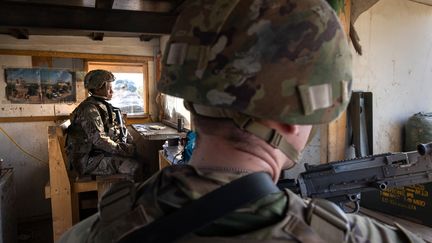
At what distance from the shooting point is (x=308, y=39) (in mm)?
544

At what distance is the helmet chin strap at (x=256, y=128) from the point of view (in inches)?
20.8

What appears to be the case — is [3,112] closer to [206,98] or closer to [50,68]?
[50,68]

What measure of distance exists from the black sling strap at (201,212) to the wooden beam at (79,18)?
206cm

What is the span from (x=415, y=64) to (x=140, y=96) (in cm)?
351

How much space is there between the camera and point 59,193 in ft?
8.21

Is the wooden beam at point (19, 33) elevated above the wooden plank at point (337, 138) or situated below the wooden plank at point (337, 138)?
above

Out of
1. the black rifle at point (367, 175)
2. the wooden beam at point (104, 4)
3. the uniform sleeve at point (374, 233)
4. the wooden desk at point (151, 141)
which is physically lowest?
the wooden desk at point (151, 141)

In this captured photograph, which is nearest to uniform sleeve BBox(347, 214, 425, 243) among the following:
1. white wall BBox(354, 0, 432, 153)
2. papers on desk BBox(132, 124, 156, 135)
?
white wall BBox(354, 0, 432, 153)

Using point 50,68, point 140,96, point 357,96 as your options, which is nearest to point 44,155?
point 50,68

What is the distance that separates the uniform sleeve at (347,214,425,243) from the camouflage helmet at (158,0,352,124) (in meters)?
0.18

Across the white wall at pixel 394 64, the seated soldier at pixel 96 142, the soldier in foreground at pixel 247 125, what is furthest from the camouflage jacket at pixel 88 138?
the soldier in foreground at pixel 247 125

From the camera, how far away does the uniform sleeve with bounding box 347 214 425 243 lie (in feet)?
1.61

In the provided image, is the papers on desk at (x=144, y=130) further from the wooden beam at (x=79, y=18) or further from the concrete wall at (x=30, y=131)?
the wooden beam at (x=79, y=18)

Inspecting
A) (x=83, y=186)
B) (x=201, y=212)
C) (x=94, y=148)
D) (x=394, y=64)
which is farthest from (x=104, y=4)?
(x=201, y=212)
